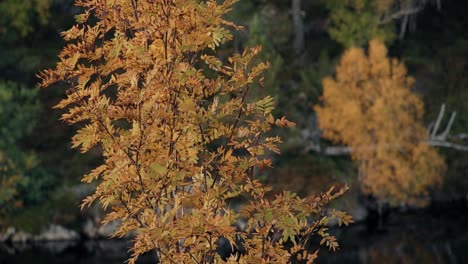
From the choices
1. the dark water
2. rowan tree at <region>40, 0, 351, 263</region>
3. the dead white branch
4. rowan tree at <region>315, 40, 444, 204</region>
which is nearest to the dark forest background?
the dead white branch

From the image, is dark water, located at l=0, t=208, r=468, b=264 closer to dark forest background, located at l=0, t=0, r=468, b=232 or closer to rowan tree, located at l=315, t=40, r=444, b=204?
rowan tree, located at l=315, t=40, r=444, b=204

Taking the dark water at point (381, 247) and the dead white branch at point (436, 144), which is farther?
the dead white branch at point (436, 144)

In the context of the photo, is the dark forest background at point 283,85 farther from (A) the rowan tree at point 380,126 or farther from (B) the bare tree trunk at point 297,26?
(A) the rowan tree at point 380,126

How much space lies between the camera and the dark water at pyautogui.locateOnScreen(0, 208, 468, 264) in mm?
37125

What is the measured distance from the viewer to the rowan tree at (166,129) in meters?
9.28

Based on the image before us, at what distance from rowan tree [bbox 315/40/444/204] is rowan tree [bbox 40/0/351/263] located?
37564mm

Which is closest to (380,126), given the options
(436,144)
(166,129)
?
(436,144)

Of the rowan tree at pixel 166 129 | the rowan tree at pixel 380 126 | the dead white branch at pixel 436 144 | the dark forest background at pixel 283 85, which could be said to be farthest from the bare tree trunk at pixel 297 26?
the rowan tree at pixel 166 129

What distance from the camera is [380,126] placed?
4766 cm

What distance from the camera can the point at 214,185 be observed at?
9.88m

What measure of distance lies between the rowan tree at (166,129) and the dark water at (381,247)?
27428 mm

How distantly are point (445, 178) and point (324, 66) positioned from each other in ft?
29.9

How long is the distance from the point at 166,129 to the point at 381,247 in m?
30.5

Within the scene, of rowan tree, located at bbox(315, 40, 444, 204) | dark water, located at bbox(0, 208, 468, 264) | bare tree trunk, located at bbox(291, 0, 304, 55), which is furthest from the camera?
bare tree trunk, located at bbox(291, 0, 304, 55)
